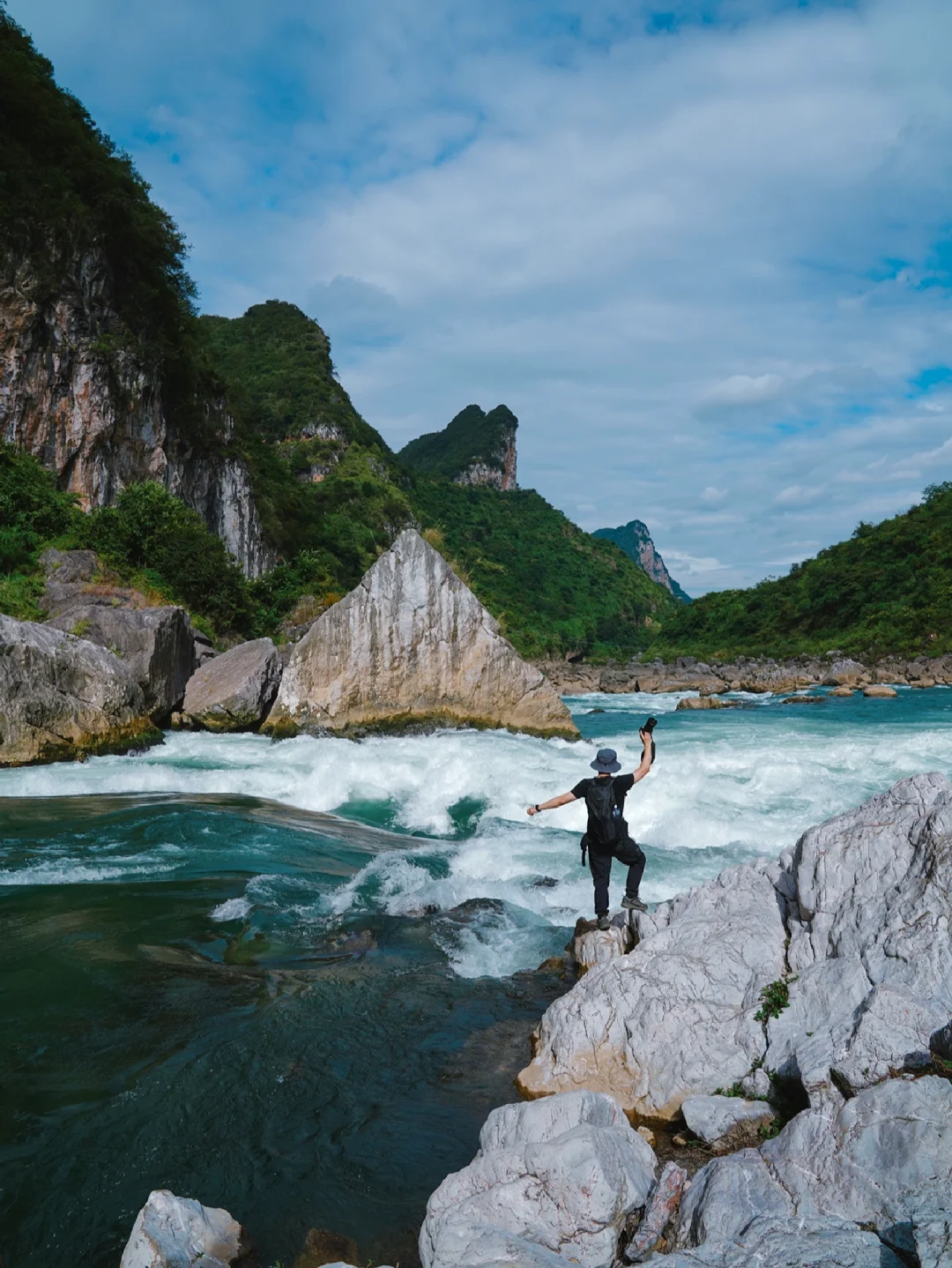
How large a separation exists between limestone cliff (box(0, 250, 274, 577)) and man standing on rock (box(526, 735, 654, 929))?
72.4ft

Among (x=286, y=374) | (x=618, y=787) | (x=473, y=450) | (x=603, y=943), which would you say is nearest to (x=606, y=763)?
(x=618, y=787)

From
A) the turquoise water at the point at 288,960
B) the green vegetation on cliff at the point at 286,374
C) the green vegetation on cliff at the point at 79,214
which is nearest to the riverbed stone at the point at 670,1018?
the turquoise water at the point at 288,960

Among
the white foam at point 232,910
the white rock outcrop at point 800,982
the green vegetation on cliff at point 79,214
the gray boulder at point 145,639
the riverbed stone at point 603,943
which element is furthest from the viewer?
the green vegetation on cliff at point 79,214

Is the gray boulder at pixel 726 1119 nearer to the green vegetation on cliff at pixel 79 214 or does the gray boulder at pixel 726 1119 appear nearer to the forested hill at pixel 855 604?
the green vegetation on cliff at pixel 79 214

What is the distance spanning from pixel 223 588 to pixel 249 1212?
2171cm

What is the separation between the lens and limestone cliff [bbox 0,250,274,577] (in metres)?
22.8

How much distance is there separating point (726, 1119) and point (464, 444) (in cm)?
12354

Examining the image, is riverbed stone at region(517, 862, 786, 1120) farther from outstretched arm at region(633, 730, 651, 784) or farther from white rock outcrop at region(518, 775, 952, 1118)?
outstretched arm at region(633, 730, 651, 784)

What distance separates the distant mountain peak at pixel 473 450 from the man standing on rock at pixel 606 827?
10443 centimetres

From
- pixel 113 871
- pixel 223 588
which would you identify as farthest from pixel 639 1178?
pixel 223 588

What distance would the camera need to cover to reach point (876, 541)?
6259 cm

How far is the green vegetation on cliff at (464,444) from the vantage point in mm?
116562

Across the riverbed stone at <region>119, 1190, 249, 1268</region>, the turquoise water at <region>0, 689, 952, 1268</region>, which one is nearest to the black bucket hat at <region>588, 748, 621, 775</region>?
the turquoise water at <region>0, 689, 952, 1268</region>

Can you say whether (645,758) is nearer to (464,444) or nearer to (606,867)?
(606,867)
